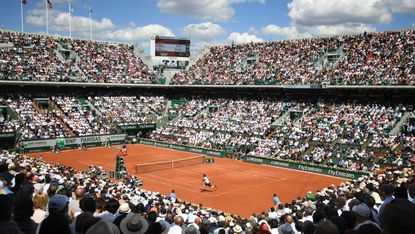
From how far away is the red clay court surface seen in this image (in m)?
27.0

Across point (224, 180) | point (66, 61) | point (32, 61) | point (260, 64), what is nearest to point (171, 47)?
point (260, 64)

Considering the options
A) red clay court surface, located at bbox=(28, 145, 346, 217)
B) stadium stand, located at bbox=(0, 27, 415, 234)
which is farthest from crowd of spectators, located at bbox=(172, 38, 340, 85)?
red clay court surface, located at bbox=(28, 145, 346, 217)

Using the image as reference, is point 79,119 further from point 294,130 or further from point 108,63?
point 294,130

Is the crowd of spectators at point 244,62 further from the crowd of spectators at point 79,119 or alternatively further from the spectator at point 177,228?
the spectator at point 177,228

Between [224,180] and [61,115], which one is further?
[61,115]

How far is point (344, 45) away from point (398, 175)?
37.1 metres

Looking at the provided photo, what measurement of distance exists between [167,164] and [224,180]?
26.2ft

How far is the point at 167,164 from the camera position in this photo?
39031mm

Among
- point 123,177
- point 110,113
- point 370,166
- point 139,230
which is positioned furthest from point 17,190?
point 110,113

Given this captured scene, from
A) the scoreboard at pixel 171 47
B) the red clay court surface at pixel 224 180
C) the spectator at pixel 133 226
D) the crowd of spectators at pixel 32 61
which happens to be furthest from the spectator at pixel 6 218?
the scoreboard at pixel 171 47

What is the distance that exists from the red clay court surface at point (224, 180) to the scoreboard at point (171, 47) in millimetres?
27777

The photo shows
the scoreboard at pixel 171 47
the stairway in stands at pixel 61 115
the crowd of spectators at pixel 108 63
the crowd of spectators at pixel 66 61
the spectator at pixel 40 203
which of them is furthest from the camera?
the scoreboard at pixel 171 47

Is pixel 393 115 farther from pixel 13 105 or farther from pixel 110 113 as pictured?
pixel 13 105

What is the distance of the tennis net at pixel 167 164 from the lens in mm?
36606
